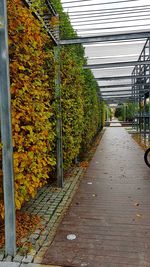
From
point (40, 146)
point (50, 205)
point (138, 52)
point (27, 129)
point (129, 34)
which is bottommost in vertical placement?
point (50, 205)

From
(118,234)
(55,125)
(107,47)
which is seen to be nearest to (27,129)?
(118,234)

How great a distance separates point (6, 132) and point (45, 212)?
77.7 inches

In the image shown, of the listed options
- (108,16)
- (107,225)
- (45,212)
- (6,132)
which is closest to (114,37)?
(108,16)

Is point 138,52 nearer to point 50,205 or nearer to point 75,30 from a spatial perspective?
point 75,30

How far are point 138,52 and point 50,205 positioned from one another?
30.3ft

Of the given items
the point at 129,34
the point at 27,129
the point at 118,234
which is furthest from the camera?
the point at 129,34

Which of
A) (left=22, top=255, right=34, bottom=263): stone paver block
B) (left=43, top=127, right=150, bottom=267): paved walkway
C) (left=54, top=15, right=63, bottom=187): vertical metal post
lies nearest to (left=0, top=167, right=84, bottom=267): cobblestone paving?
(left=22, top=255, right=34, bottom=263): stone paver block

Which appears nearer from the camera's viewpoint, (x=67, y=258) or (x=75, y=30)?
(x=67, y=258)

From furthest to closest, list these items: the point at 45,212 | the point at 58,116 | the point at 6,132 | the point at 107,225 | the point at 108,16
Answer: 1. the point at 108,16
2. the point at 58,116
3. the point at 45,212
4. the point at 107,225
5. the point at 6,132

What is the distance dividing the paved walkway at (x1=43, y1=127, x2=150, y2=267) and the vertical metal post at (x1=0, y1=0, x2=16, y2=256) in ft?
1.88

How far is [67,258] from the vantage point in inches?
120

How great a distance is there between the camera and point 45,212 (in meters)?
4.49

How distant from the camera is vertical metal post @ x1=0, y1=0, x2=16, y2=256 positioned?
287cm

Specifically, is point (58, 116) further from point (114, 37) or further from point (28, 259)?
point (28, 259)
